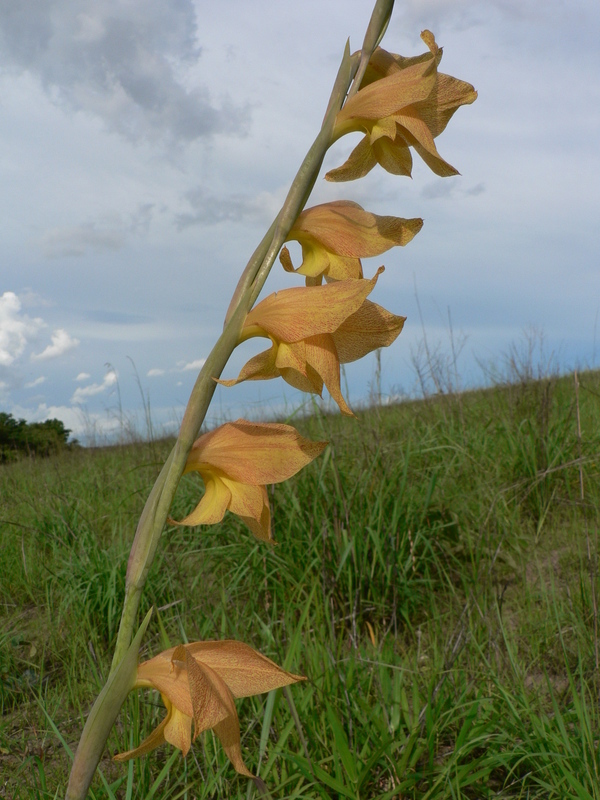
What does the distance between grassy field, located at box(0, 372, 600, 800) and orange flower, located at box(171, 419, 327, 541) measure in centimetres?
69

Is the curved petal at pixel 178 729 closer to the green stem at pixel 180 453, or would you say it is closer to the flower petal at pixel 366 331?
the green stem at pixel 180 453

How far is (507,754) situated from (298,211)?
3.89ft

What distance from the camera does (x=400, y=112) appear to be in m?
0.71

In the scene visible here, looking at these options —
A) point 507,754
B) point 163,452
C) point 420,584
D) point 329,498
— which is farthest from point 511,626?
point 163,452

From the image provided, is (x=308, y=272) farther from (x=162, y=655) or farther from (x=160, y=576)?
(x=160, y=576)

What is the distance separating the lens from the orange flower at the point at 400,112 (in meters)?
0.68

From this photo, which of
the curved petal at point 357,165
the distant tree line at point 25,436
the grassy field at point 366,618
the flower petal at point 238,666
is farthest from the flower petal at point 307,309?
the distant tree line at point 25,436

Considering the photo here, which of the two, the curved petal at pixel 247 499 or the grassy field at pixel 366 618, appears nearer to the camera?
the curved petal at pixel 247 499

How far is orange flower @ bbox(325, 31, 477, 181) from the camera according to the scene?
68 cm

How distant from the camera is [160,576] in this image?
2473 millimetres

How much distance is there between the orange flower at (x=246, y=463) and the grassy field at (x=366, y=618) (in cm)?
69

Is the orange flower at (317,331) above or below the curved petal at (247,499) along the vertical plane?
above

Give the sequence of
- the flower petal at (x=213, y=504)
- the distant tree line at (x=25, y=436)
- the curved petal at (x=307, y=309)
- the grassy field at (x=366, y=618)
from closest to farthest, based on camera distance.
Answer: the curved petal at (x=307, y=309) < the flower petal at (x=213, y=504) < the grassy field at (x=366, y=618) < the distant tree line at (x=25, y=436)

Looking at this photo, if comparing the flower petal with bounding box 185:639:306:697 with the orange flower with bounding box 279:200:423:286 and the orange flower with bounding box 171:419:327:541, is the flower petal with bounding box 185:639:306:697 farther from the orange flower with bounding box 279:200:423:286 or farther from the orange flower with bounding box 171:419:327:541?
the orange flower with bounding box 279:200:423:286
